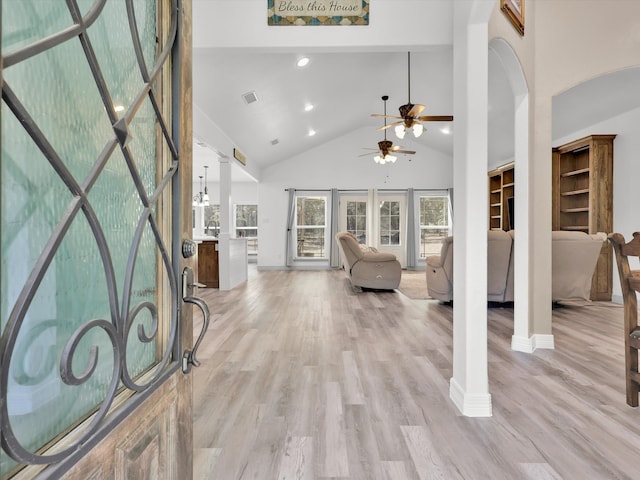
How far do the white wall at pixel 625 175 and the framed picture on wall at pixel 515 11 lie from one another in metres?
3.20

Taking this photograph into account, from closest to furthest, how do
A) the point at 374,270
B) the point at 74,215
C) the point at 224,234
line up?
the point at 74,215
the point at 374,270
the point at 224,234

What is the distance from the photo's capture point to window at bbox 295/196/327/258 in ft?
31.0

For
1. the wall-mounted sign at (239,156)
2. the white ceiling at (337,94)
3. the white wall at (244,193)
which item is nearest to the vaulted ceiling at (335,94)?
the white ceiling at (337,94)

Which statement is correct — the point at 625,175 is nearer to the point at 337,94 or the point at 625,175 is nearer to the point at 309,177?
the point at 337,94

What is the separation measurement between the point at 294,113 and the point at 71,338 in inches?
241

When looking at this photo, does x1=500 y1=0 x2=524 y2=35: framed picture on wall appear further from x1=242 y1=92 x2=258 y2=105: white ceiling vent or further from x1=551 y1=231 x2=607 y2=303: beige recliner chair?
x1=242 y1=92 x2=258 y2=105: white ceiling vent

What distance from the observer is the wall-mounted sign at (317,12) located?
2445 mm

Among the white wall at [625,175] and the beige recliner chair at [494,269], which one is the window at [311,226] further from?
the white wall at [625,175]

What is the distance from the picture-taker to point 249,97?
4785mm

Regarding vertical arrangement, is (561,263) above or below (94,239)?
below

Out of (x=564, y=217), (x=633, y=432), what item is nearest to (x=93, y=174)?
(x=633, y=432)

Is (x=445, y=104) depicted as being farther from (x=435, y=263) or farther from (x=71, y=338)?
(x=71, y=338)

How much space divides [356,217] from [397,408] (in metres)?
7.71

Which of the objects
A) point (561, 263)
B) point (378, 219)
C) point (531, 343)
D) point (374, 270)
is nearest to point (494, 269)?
point (561, 263)
